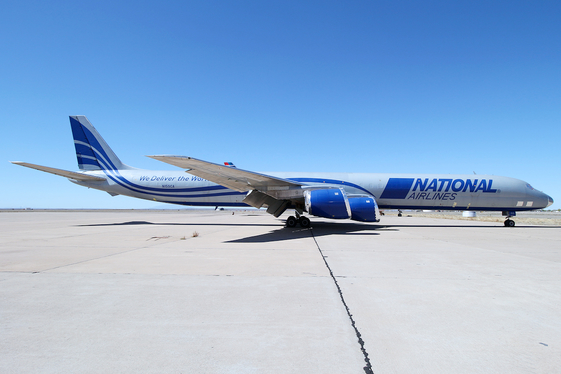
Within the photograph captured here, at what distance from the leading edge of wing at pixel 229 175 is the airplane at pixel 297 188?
0.31ft

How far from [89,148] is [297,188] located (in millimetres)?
14369

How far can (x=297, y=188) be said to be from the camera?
43.4ft

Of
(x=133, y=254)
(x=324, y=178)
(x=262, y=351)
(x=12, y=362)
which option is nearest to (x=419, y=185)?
(x=324, y=178)

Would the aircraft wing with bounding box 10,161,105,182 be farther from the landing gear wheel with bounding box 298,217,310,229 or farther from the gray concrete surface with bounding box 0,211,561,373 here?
the landing gear wheel with bounding box 298,217,310,229

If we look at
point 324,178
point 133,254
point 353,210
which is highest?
point 324,178

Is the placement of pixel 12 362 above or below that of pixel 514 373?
below

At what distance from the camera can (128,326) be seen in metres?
2.79

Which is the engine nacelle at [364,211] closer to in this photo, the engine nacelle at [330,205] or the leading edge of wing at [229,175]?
the engine nacelle at [330,205]

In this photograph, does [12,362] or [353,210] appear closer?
[12,362]

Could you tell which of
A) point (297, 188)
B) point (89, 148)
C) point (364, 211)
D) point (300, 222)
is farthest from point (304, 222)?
point (89, 148)

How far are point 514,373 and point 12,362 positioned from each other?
3.72m

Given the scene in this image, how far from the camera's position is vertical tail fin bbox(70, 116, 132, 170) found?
18266 millimetres

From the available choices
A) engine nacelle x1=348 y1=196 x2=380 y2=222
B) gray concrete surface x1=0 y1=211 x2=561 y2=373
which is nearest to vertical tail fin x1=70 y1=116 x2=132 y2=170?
gray concrete surface x1=0 y1=211 x2=561 y2=373

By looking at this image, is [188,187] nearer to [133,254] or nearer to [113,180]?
[113,180]
